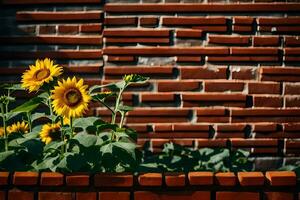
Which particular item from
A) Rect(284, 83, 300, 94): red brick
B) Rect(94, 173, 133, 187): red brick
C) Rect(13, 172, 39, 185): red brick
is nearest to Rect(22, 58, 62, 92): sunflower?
Rect(13, 172, 39, 185): red brick

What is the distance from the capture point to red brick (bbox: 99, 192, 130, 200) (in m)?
1.43

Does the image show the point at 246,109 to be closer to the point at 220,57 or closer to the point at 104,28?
the point at 220,57

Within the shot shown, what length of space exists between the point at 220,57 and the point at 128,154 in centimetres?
109

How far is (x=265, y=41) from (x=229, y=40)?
0.22 m

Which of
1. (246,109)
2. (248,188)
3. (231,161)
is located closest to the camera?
(248,188)

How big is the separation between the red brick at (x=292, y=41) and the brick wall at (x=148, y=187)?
3.78 feet

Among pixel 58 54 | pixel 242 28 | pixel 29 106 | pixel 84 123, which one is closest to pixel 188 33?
pixel 242 28

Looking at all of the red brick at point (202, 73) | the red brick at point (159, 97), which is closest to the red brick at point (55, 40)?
the red brick at point (159, 97)

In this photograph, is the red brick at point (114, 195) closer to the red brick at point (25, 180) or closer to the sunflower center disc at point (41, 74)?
the red brick at point (25, 180)

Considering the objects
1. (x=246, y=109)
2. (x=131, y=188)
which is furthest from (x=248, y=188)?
(x=246, y=109)

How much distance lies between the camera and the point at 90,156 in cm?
151

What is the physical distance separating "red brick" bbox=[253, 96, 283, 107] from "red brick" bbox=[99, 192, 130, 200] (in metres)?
1.21

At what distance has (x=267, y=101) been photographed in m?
2.32

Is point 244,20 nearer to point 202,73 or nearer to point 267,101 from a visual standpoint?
point 202,73
